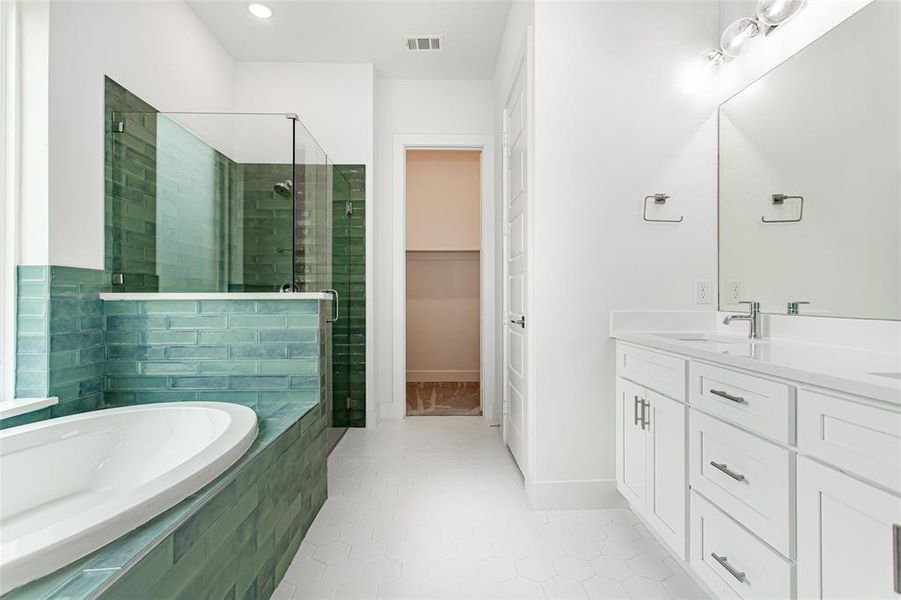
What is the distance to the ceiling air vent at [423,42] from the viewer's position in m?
3.06

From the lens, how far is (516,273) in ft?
8.44

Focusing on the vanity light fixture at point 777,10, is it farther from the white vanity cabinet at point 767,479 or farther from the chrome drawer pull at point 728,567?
the chrome drawer pull at point 728,567

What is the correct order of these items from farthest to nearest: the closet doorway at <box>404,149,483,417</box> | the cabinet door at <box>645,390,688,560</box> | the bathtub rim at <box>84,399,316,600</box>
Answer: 1. the closet doorway at <box>404,149,483,417</box>
2. the cabinet door at <box>645,390,688,560</box>
3. the bathtub rim at <box>84,399,316,600</box>

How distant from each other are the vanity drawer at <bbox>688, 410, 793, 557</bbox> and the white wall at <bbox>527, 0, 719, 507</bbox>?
0.65m

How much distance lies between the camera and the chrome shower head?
2459 mm

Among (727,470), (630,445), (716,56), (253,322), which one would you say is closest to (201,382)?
(253,322)

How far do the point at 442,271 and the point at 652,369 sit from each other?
3724mm

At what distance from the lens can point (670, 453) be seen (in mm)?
1578

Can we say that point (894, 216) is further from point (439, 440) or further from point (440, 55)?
point (440, 55)

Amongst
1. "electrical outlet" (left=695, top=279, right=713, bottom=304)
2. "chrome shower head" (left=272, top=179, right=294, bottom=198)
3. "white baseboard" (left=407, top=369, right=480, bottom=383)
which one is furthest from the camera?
"white baseboard" (left=407, top=369, right=480, bottom=383)

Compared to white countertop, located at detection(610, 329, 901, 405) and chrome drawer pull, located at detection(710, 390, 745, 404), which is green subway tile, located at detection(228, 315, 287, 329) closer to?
white countertop, located at detection(610, 329, 901, 405)

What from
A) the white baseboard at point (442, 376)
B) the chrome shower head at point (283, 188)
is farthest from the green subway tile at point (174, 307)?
the white baseboard at point (442, 376)

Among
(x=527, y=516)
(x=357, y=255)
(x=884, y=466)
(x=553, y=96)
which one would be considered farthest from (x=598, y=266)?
(x=357, y=255)

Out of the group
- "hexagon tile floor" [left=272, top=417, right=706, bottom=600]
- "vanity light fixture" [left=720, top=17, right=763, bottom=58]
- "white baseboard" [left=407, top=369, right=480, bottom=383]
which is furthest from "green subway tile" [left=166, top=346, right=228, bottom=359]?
"white baseboard" [left=407, top=369, right=480, bottom=383]
